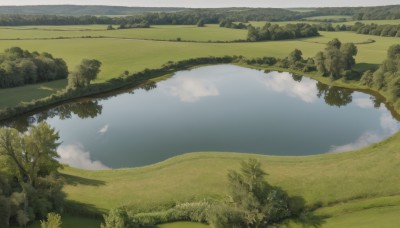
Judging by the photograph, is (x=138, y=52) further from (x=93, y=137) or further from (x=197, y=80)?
(x=93, y=137)

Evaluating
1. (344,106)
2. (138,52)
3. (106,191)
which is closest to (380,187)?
(106,191)

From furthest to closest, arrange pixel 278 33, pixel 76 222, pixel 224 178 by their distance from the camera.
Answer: pixel 278 33 < pixel 224 178 < pixel 76 222

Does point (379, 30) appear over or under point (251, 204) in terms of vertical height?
over

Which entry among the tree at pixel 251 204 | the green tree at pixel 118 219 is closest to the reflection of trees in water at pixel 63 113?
the green tree at pixel 118 219

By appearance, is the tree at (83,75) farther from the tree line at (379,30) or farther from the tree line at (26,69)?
the tree line at (379,30)

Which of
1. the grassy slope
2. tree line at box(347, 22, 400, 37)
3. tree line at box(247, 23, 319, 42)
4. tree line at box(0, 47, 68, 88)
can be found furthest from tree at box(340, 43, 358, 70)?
tree line at box(0, 47, 68, 88)

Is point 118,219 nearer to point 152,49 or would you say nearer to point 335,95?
point 335,95

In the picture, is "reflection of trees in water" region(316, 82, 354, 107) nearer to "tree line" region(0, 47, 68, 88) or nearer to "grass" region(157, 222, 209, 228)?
"grass" region(157, 222, 209, 228)

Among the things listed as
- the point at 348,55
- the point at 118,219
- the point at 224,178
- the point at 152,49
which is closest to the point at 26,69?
the point at 152,49
